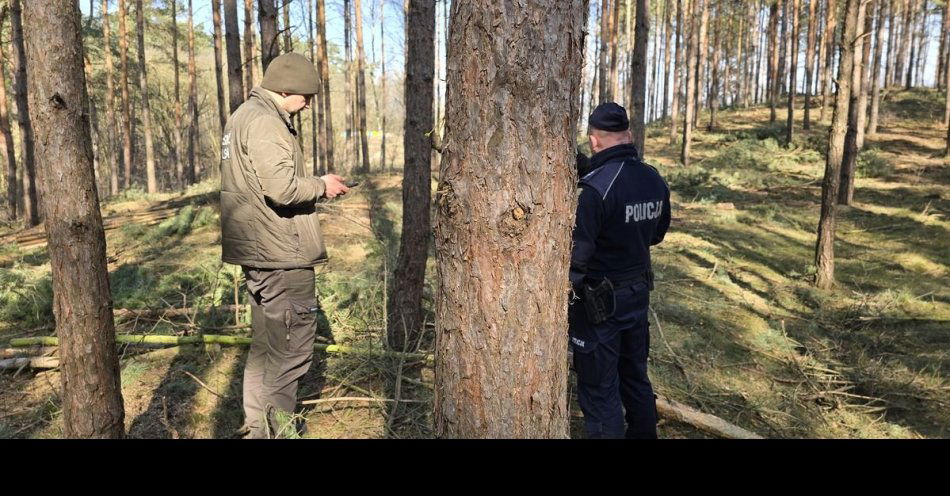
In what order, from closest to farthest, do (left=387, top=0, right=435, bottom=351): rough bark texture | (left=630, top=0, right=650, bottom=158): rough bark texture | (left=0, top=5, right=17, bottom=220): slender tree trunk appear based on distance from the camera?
(left=387, top=0, right=435, bottom=351): rough bark texture < (left=630, top=0, right=650, bottom=158): rough bark texture < (left=0, top=5, right=17, bottom=220): slender tree trunk

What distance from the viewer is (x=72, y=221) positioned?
2672mm

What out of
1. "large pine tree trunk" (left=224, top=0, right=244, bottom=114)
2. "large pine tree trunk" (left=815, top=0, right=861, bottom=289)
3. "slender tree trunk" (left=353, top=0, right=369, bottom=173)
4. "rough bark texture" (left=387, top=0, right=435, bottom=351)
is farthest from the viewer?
"slender tree trunk" (left=353, top=0, right=369, bottom=173)

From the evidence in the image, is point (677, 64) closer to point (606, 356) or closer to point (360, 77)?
point (360, 77)

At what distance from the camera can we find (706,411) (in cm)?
445

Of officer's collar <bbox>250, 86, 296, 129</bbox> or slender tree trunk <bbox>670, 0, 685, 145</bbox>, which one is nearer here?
officer's collar <bbox>250, 86, 296, 129</bbox>

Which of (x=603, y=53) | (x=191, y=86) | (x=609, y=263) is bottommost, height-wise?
(x=609, y=263)

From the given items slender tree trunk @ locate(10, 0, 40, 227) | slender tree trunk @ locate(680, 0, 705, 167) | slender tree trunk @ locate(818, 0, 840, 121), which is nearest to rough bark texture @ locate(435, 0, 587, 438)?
slender tree trunk @ locate(10, 0, 40, 227)

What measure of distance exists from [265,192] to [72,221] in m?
0.88

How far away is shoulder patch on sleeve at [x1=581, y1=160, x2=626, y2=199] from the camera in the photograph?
3.13 metres

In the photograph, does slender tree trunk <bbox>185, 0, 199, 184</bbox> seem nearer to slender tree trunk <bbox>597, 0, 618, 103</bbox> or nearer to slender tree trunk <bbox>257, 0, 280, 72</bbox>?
slender tree trunk <bbox>597, 0, 618, 103</bbox>

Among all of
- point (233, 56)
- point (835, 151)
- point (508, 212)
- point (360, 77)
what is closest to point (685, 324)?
point (835, 151)

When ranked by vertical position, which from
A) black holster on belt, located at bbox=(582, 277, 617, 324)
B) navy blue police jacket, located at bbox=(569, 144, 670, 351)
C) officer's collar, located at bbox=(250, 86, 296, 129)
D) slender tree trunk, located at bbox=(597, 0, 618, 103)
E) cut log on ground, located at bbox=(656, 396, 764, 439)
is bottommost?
cut log on ground, located at bbox=(656, 396, 764, 439)

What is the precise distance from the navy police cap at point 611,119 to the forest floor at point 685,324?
2027 millimetres
